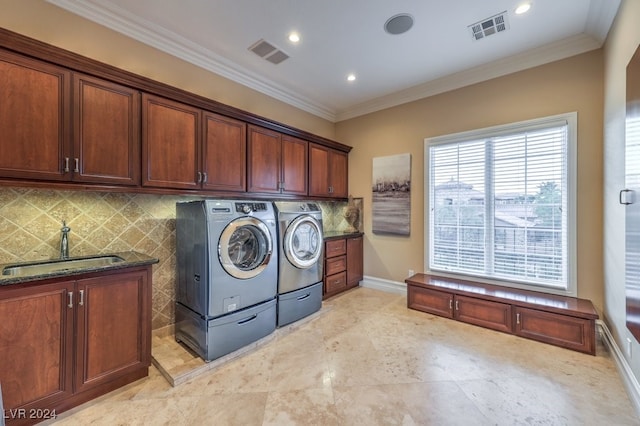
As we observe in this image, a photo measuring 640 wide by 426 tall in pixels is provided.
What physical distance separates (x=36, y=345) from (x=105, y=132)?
58.9 inches

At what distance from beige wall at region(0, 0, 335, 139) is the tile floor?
2.75m

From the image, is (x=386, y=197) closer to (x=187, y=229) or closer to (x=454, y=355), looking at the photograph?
(x=454, y=355)

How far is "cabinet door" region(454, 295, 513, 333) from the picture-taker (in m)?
2.78

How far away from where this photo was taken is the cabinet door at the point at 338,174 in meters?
4.29

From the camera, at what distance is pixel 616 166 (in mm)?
2188

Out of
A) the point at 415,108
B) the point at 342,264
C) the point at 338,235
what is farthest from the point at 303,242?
the point at 415,108

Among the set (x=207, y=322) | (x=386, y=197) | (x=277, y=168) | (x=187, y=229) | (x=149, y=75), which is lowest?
(x=207, y=322)

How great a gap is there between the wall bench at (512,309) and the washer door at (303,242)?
1.36 m

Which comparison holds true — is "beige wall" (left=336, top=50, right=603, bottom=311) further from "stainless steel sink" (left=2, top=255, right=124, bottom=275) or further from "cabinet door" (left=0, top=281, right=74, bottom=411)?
"cabinet door" (left=0, top=281, right=74, bottom=411)

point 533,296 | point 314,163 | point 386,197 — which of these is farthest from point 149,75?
point 533,296

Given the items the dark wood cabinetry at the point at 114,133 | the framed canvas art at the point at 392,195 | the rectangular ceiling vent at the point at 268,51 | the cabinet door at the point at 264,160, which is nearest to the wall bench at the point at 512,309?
the framed canvas art at the point at 392,195

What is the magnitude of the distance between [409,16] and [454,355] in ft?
10.2

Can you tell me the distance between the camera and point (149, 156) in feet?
7.41

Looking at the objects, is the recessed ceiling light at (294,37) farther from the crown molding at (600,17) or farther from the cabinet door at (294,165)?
the crown molding at (600,17)
